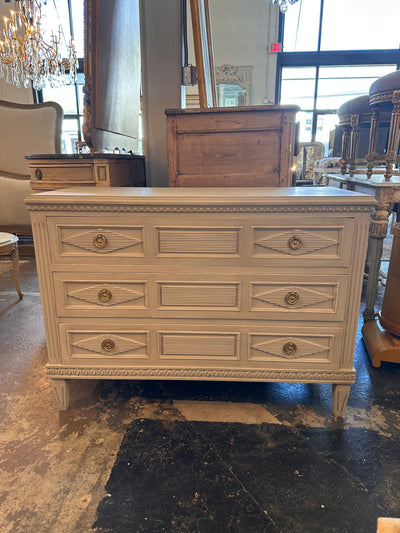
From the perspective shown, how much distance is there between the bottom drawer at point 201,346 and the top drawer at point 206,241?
0.30 metres

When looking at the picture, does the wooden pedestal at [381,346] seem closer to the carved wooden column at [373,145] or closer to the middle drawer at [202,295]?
the middle drawer at [202,295]

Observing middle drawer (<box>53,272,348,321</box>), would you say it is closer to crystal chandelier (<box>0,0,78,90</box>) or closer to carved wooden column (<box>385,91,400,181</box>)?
carved wooden column (<box>385,91,400,181</box>)

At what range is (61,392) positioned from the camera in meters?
1.65

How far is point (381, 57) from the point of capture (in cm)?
821

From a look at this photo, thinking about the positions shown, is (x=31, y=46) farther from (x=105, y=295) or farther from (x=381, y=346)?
(x=381, y=346)

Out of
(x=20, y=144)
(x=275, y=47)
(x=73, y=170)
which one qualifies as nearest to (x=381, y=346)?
(x=73, y=170)

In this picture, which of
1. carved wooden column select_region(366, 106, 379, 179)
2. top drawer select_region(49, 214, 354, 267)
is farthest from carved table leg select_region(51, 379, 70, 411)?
carved wooden column select_region(366, 106, 379, 179)

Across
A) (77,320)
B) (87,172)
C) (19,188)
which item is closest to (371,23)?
(19,188)

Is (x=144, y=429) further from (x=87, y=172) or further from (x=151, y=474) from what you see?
(x=87, y=172)

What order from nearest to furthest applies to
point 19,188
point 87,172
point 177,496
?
point 177,496 → point 87,172 → point 19,188

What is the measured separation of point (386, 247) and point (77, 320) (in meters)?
4.67

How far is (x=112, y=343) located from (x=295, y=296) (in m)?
0.83

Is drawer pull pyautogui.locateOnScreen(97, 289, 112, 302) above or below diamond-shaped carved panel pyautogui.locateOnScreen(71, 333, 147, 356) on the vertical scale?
above

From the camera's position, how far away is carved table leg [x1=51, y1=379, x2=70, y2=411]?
1.63m
